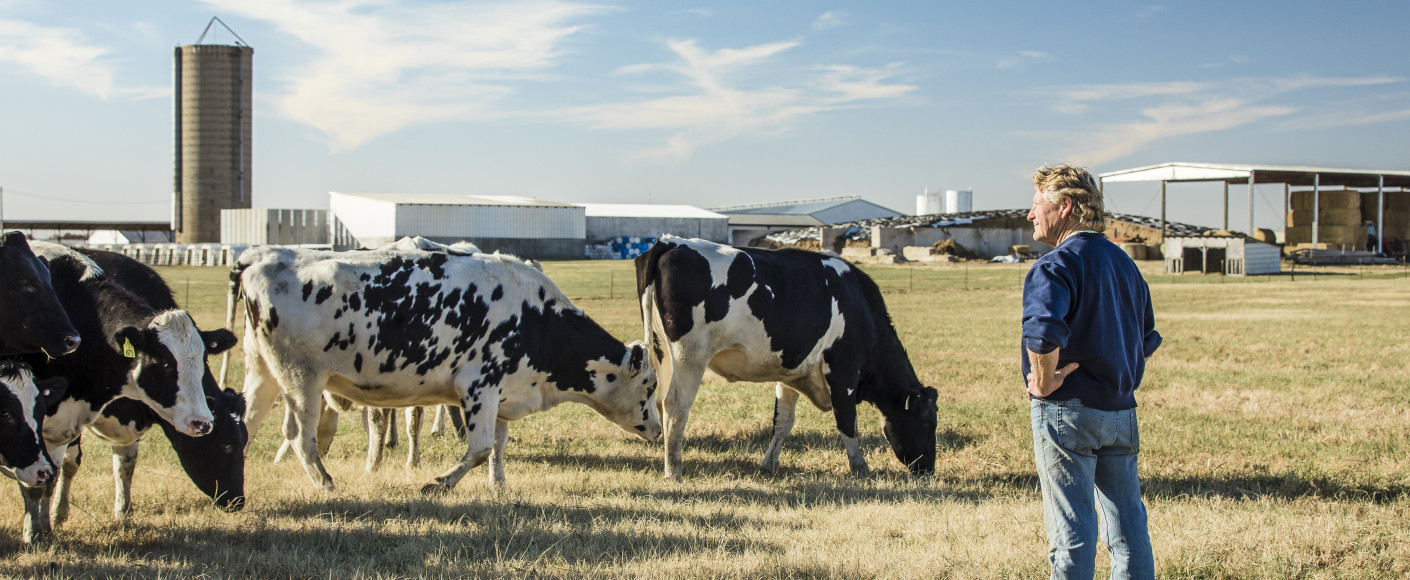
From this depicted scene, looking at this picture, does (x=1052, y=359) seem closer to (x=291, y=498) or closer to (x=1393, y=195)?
(x=291, y=498)

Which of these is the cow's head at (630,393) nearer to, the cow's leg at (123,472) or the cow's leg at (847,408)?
the cow's leg at (847,408)

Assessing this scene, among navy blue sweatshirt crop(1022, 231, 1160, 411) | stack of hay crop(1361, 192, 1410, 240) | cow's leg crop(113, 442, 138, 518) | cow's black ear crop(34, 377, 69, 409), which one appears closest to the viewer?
navy blue sweatshirt crop(1022, 231, 1160, 411)

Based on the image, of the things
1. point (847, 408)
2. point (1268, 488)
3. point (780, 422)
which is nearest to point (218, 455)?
point (780, 422)

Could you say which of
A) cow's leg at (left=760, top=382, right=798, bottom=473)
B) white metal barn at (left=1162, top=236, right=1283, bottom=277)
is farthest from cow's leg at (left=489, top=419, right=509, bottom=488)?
white metal barn at (left=1162, top=236, right=1283, bottom=277)

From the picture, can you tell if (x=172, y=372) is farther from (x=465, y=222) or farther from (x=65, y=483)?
(x=465, y=222)

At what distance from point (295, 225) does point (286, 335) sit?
74396mm

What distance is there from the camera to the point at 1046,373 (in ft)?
13.3

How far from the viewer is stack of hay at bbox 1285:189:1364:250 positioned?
190ft

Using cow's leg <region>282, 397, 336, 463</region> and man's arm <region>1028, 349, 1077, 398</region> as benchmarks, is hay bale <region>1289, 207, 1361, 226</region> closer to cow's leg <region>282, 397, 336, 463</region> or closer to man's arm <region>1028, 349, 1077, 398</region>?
cow's leg <region>282, 397, 336, 463</region>

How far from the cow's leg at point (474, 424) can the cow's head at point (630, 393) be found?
1143mm

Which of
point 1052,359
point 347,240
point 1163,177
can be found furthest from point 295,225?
point 1052,359

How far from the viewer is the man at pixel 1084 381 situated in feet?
13.3

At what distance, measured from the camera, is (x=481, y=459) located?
25.7 feet

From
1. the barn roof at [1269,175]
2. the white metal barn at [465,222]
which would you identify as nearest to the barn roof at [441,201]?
the white metal barn at [465,222]
